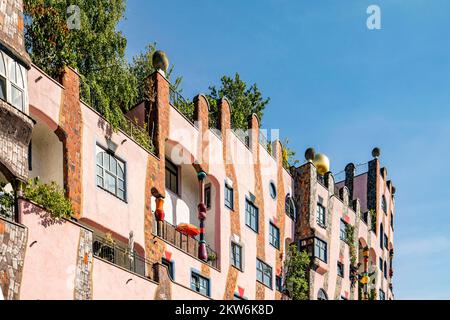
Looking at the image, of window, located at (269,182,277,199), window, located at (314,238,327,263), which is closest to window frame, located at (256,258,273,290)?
window, located at (269,182,277,199)

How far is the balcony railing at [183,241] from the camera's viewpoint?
28359 mm

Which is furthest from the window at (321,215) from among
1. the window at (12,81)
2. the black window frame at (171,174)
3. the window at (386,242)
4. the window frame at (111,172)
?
the window at (12,81)

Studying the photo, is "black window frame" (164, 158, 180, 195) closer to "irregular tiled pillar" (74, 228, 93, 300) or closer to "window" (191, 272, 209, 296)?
"window" (191, 272, 209, 296)

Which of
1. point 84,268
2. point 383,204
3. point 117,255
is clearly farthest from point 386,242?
point 84,268

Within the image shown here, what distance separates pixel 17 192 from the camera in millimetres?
19938

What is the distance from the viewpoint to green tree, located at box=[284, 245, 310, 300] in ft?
121

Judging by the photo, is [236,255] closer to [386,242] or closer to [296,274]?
[296,274]

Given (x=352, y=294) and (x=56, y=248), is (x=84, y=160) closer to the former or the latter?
(x=56, y=248)

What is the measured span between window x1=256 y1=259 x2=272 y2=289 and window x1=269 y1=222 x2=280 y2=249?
51.2 inches

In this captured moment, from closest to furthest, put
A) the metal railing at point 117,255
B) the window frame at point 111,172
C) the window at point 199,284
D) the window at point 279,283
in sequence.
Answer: the metal railing at point 117,255
the window frame at point 111,172
the window at point 199,284
the window at point 279,283

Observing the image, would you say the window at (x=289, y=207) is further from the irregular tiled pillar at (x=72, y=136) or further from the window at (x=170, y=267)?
the irregular tiled pillar at (x=72, y=136)

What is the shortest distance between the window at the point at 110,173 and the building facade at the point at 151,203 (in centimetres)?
4

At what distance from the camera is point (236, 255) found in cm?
3203
